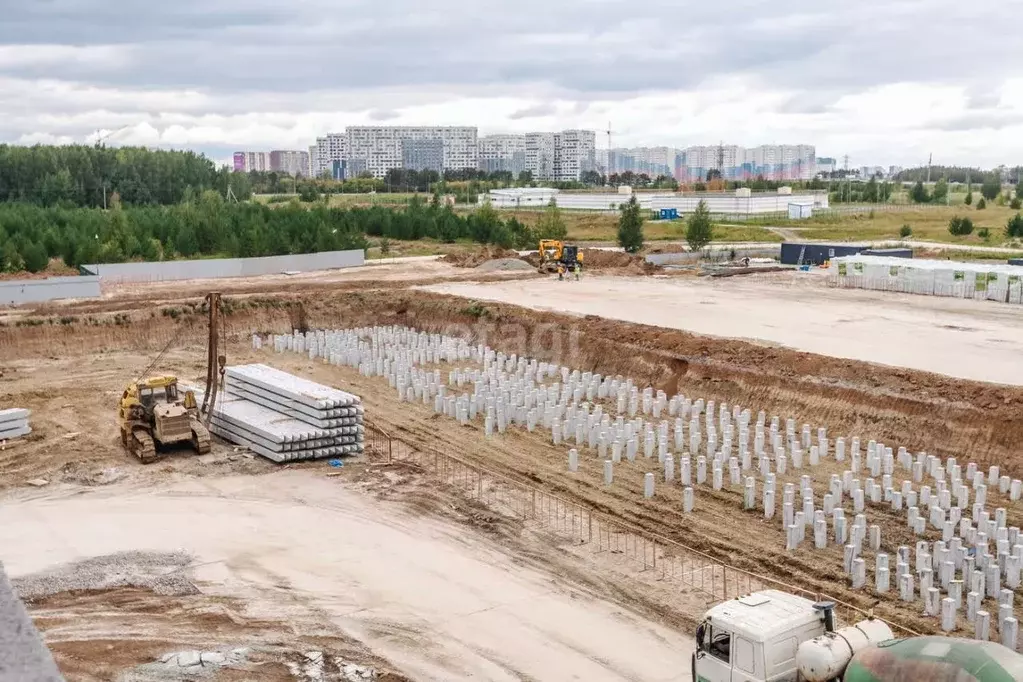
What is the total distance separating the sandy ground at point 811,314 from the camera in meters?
29.2

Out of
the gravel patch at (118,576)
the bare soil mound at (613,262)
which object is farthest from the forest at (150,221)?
the gravel patch at (118,576)

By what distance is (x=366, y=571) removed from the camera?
17.1 meters

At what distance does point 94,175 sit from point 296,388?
78072 mm

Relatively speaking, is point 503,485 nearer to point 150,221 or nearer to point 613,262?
point 613,262

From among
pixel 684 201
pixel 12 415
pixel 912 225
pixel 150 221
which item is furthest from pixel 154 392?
pixel 684 201

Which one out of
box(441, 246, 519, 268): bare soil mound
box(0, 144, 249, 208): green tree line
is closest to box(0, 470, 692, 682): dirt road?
box(441, 246, 519, 268): bare soil mound

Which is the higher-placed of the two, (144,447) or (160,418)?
(160,418)

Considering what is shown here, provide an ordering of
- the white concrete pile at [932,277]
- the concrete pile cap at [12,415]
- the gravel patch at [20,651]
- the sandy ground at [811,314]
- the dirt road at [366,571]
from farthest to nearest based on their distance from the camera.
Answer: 1. the white concrete pile at [932,277]
2. the sandy ground at [811,314]
3. the concrete pile cap at [12,415]
4. the dirt road at [366,571]
5. the gravel patch at [20,651]

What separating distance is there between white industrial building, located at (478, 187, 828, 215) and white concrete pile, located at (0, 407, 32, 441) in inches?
2577

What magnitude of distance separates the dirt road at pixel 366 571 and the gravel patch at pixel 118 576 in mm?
337

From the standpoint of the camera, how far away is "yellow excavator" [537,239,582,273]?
168ft

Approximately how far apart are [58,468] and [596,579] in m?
13.8

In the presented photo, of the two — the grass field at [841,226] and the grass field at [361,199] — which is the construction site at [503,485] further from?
the grass field at [361,199]

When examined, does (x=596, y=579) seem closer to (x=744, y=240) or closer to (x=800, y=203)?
(x=744, y=240)
